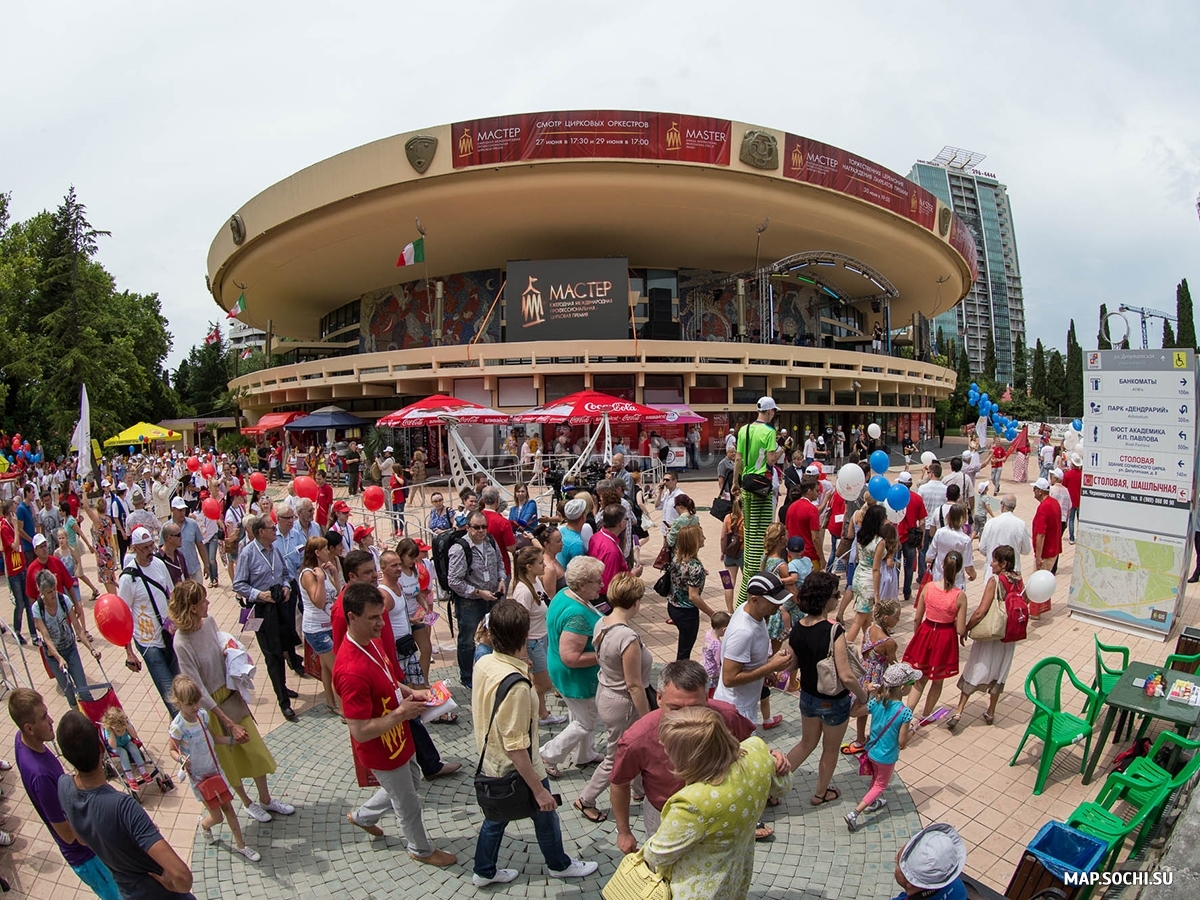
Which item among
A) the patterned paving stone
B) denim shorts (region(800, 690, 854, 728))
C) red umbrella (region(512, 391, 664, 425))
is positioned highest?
red umbrella (region(512, 391, 664, 425))

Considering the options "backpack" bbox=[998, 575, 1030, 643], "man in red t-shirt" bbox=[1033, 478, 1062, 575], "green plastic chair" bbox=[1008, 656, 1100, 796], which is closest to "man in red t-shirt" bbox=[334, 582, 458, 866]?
"green plastic chair" bbox=[1008, 656, 1100, 796]

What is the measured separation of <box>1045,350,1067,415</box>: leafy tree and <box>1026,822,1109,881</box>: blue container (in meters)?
70.9

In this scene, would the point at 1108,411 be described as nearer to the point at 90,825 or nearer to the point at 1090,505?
the point at 1090,505

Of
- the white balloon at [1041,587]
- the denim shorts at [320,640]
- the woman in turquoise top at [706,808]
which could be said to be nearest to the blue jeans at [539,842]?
the woman in turquoise top at [706,808]

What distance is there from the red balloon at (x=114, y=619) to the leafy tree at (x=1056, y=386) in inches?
2885

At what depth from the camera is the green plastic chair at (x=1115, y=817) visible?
3277 millimetres

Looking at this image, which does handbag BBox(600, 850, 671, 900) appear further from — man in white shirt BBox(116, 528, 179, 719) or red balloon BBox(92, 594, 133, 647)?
red balloon BBox(92, 594, 133, 647)

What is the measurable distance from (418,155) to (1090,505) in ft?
77.6

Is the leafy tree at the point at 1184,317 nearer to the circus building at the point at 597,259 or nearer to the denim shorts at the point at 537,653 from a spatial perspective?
the circus building at the point at 597,259

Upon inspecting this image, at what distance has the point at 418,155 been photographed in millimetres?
23812

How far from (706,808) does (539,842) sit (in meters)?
1.76

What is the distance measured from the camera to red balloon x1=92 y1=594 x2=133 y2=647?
15.7ft

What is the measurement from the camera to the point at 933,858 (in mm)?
2525

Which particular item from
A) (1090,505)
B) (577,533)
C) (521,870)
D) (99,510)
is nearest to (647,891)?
(521,870)
